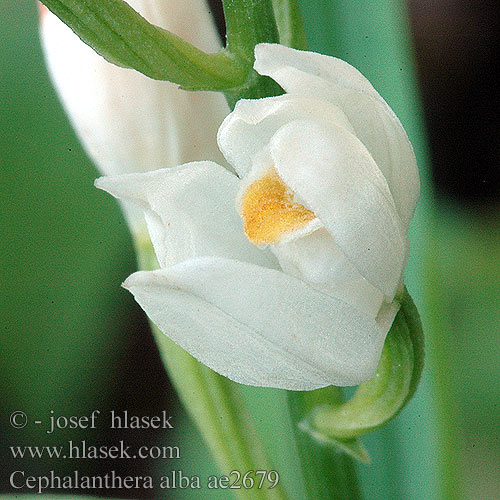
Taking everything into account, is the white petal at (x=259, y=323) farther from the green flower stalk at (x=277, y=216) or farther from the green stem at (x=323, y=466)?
the green stem at (x=323, y=466)

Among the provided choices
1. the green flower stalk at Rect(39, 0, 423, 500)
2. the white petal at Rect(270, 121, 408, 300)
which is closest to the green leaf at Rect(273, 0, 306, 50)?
the green flower stalk at Rect(39, 0, 423, 500)

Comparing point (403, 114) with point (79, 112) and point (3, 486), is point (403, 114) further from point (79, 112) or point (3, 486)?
point (3, 486)

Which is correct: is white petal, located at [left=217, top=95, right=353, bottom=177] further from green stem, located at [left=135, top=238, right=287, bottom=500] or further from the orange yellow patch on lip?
green stem, located at [left=135, top=238, right=287, bottom=500]

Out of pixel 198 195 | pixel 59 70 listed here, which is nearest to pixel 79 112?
pixel 59 70

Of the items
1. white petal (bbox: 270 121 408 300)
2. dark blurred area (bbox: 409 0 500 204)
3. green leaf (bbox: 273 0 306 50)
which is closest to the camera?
white petal (bbox: 270 121 408 300)

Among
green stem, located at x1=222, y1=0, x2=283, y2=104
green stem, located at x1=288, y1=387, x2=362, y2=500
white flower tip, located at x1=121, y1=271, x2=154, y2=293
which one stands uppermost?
green stem, located at x1=222, y1=0, x2=283, y2=104

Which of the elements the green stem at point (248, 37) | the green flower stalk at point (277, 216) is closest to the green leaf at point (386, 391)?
the green flower stalk at point (277, 216)

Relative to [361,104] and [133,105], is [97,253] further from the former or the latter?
[361,104]
